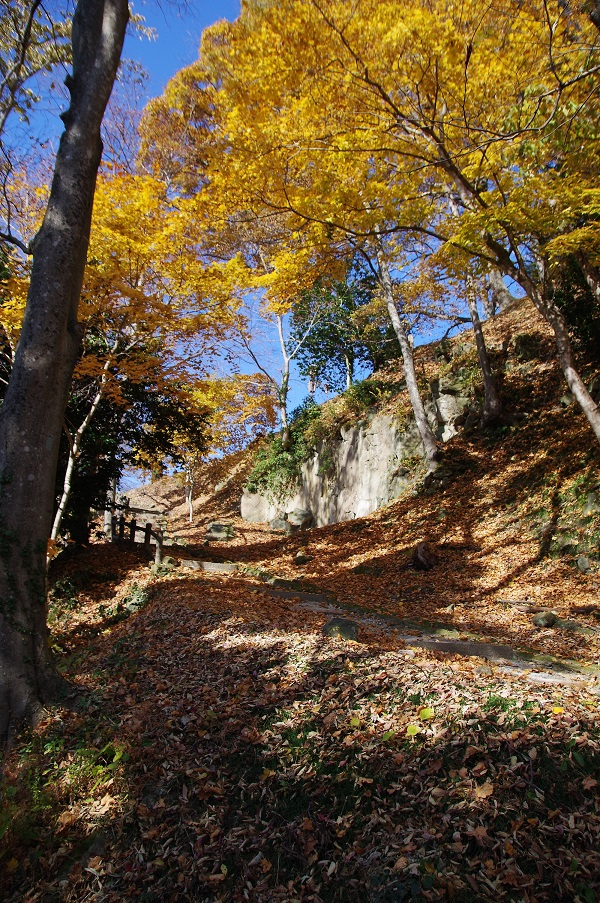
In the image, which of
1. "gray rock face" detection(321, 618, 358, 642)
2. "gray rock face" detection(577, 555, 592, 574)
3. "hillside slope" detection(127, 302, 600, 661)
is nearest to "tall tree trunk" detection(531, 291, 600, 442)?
"hillside slope" detection(127, 302, 600, 661)

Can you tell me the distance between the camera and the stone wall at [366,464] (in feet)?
43.8

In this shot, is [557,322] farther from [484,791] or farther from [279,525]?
[279,525]

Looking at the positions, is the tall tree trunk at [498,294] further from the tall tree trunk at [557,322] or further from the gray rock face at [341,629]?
the gray rock face at [341,629]

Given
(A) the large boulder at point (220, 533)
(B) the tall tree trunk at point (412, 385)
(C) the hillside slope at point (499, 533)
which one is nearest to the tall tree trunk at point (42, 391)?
(C) the hillside slope at point (499, 533)

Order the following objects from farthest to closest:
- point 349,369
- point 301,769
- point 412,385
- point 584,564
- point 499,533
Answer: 1. point 349,369
2. point 412,385
3. point 499,533
4. point 584,564
5. point 301,769

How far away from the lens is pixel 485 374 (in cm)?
1140

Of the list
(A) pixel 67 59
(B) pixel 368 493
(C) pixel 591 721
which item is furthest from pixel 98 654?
(B) pixel 368 493

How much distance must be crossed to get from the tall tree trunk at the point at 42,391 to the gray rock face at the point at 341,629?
2607mm

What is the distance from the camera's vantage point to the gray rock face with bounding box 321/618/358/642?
4955mm

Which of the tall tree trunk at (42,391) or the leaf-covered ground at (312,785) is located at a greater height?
the tall tree trunk at (42,391)

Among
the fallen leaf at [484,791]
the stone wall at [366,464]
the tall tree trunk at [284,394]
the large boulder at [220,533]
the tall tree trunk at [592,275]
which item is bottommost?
the fallen leaf at [484,791]

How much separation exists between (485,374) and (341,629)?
27.7 ft

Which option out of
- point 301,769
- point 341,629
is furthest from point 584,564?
point 301,769

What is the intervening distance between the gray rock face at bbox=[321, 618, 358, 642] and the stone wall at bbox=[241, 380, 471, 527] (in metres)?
8.28
